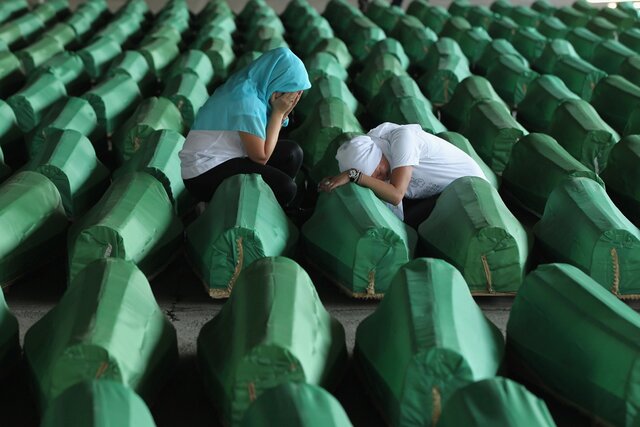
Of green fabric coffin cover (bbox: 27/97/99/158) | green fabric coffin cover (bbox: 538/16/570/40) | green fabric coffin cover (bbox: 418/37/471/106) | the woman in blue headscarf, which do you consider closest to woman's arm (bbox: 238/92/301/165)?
the woman in blue headscarf

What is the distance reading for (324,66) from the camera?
15.5 ft

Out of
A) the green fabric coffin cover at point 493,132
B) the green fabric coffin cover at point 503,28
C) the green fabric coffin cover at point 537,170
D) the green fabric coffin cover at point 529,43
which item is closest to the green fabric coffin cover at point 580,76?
the green fabric coffin cover at point 529,43

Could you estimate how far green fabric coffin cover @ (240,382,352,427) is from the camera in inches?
64.2

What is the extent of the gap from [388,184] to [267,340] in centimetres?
110

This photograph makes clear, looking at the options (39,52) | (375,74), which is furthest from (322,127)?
(39,52)

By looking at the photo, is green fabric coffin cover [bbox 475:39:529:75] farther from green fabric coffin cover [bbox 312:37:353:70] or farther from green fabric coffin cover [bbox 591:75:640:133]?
green fabric coffin cover [bbox 591:75:640:133]

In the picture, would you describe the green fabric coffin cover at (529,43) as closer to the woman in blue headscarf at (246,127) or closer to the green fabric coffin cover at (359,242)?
the woman in blue headscarf at (246,127)

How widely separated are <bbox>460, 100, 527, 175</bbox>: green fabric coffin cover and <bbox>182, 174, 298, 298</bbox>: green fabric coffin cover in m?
1.16

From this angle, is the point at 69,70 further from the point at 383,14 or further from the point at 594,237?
the point at 594,237

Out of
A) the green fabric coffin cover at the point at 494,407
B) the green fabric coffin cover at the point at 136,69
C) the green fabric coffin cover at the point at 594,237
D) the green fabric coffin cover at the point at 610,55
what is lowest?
the green fabric coffin cover at the point at 136,69

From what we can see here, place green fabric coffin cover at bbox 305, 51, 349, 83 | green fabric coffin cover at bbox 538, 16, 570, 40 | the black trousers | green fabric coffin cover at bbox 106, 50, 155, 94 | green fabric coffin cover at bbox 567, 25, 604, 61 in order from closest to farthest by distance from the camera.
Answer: the black trousers, green fabric coffin cover at bbox 305, 51, 349, 83, green fabric coffin cover at bbox 106, 50, 155, 94, green fabric coffin cover at bbox 567, 25, 604, 61, green fabric coffin cover at bbox 538, 16, 570, 40

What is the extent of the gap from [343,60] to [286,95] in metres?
2.25

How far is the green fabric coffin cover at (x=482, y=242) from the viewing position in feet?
8.62

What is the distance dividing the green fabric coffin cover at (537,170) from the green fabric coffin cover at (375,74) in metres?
1.32
